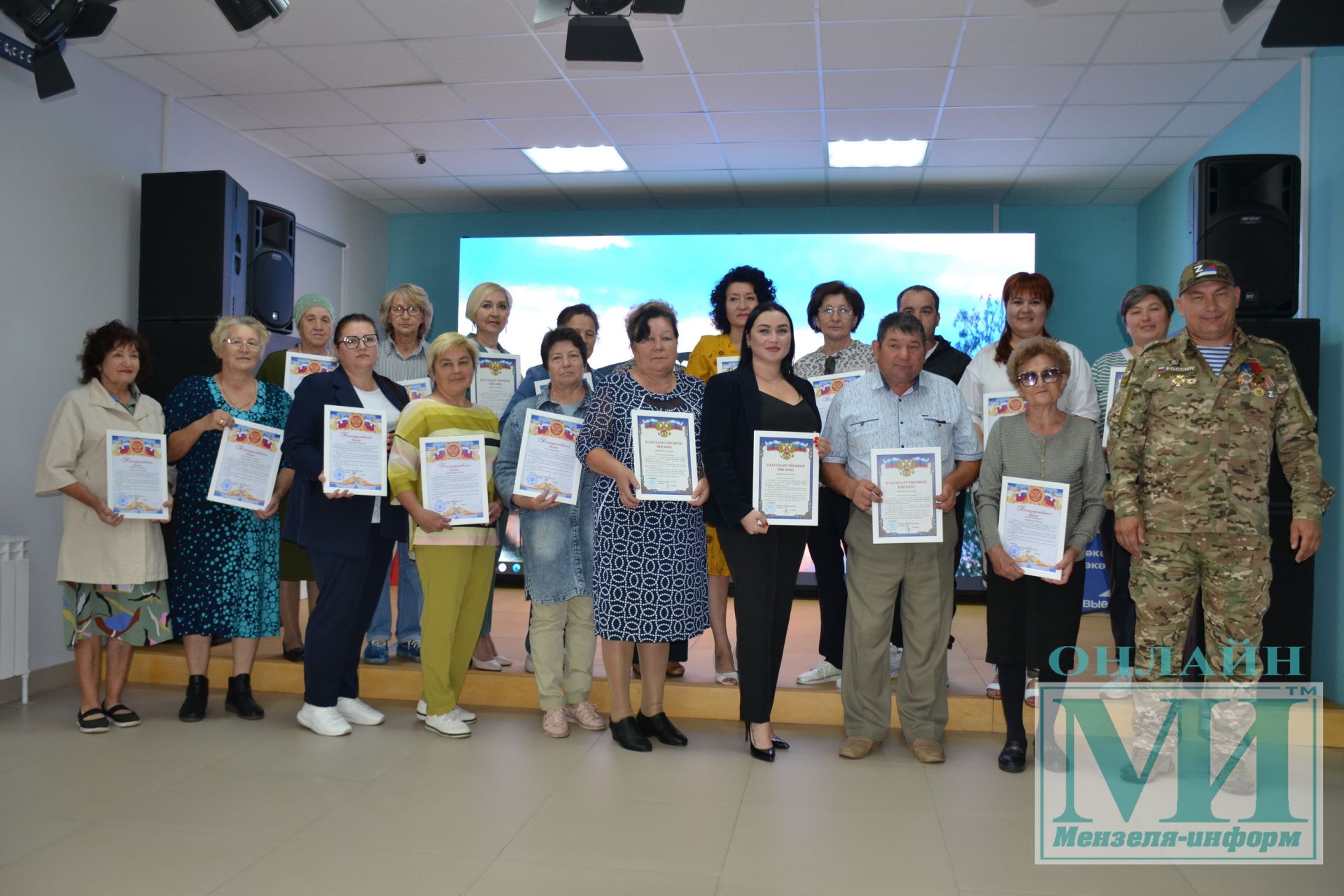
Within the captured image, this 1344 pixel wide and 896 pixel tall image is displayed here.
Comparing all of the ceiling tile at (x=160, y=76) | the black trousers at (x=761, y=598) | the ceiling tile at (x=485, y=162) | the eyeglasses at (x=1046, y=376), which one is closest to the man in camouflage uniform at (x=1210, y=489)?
the eyeglasses at (x=1046, y=376)

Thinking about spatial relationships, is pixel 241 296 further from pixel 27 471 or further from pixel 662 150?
pixel 662 150

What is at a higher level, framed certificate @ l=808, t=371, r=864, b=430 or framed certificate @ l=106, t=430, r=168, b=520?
framed certificate @ l=808, t=371, r=864, b=430

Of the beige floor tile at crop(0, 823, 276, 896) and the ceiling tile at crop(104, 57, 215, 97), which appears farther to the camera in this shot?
the ceiling tile at crop(104, 57, 215, 97)

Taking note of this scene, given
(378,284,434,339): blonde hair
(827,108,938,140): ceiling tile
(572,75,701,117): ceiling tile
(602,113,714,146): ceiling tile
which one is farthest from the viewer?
(602,113,714,146): ceiling tile

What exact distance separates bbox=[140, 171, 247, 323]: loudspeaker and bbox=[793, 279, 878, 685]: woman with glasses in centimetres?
292

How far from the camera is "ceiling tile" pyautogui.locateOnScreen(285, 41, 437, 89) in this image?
4.94 metres

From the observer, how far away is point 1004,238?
7430mm

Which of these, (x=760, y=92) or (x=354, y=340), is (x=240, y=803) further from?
(x=760, y=92)

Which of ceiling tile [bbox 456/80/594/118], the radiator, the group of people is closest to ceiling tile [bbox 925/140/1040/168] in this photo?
ceiling tile [bbox 456/80/594/118]

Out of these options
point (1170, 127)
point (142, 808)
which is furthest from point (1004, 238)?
point (142, 808)

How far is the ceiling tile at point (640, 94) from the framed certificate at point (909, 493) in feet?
9.63

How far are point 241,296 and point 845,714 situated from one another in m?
3.67

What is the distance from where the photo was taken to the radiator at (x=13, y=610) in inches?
157

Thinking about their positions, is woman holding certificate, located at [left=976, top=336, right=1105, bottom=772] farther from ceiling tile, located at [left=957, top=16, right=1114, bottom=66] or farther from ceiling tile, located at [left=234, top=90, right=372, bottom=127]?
ceiling tile, located at [left=234, top=90, right=372, bottom=127]
